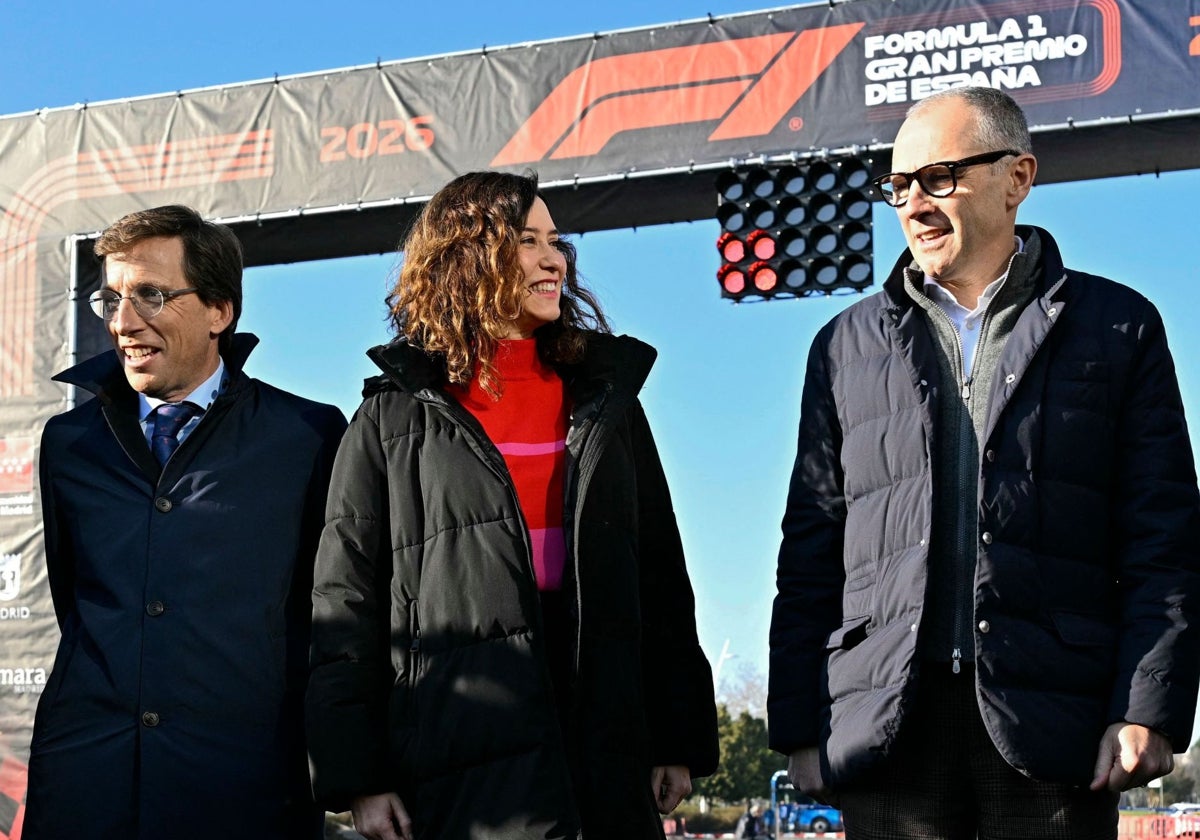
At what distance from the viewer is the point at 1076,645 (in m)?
2.80

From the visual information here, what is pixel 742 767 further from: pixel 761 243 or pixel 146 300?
pixel 146 300

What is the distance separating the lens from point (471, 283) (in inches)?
133

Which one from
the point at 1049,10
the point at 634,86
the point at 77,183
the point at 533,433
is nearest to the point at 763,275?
the point at 634,86

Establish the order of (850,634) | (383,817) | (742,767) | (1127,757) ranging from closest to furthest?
(1127,757), (850,634), (383,817), (742,767)

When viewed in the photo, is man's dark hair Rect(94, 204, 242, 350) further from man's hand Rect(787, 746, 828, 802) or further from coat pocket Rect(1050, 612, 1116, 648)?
coat pocket Rect(1050, 612, 1116, 648)

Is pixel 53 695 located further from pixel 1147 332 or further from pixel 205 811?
pixel 1147 332

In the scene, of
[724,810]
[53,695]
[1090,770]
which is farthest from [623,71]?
[724,810]

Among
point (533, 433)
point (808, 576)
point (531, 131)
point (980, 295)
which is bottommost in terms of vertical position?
point (808, 576)

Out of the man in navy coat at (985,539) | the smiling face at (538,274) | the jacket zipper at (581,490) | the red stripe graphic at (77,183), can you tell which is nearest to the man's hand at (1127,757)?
the man in navy coat at (985,539)

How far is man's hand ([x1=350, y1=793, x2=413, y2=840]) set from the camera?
3.10 m

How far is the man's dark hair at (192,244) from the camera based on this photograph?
3789mm

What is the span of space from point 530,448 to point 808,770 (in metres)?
0.83

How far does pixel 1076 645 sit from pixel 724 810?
2148 inches

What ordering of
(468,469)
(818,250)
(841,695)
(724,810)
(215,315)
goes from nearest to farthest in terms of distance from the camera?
(841,695)
(468,469)
(215,315)
(818,250)
(724,810)
